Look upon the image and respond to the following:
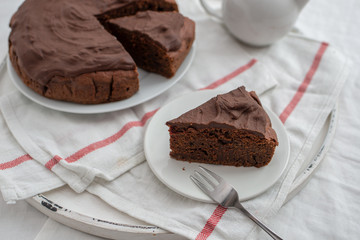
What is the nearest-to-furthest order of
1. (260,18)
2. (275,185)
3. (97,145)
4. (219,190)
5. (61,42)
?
1. (219,190)
2. (275,185)
3. (97,145)
4. (61,42)
5. (260,18)

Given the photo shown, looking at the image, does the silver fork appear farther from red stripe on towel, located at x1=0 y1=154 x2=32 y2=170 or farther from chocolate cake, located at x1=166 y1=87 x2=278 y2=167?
red stripe on towel, located at x1=0 y1=154 x2=32 y2=170

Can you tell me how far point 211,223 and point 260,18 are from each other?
1743mm

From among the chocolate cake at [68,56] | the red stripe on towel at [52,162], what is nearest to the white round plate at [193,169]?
the chocolate cake at [68,56]

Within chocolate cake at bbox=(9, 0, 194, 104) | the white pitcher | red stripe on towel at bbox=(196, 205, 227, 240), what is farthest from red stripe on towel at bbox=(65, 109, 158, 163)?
the white pitcher

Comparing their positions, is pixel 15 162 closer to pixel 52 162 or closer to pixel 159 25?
pixel 52 162

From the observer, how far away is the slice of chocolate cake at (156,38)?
9.66 feet

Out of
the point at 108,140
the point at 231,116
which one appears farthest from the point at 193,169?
the point at 108,140

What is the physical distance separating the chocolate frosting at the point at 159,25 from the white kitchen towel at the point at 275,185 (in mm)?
813

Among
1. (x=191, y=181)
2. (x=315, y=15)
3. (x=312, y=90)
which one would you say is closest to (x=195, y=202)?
(x=191, y=181)

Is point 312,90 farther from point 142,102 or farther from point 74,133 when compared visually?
point 74,133

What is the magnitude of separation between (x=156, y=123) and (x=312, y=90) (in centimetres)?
128

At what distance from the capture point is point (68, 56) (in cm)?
264

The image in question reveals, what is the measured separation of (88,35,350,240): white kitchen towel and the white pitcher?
227 mm

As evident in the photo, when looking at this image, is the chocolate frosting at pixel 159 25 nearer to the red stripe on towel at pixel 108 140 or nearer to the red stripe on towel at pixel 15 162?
the red stripe on towel at pixel 108 140
